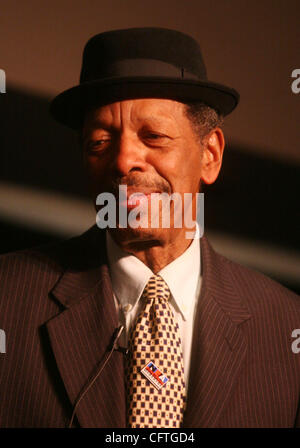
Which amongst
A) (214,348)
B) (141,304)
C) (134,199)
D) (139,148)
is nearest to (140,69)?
(139,148)

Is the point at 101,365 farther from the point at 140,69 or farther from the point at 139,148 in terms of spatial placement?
the point at 140,69

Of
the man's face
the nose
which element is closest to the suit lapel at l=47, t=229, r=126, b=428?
the man's face

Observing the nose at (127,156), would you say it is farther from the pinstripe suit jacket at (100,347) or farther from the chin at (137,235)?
the pinstripe suit jacket at (100,347)

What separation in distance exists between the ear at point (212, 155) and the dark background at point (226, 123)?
8.6 inches

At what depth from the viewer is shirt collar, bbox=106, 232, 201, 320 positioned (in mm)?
1317

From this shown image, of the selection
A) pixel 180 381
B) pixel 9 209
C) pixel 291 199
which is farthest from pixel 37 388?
pixel 291 199

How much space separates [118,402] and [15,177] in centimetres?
72

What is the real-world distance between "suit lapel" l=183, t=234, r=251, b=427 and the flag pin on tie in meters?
0.07

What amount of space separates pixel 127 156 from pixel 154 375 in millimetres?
473

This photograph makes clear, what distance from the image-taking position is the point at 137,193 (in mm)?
1267

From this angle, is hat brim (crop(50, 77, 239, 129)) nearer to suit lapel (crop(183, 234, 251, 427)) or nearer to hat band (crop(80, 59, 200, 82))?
hat band (crop(80, 59, 200, 82))

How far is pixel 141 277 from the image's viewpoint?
1.32m

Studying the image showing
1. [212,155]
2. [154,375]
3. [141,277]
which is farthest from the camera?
[212,155]

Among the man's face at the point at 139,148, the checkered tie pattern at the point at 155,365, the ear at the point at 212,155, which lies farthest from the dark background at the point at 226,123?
the checkered tie pattern at the point at 155,365
